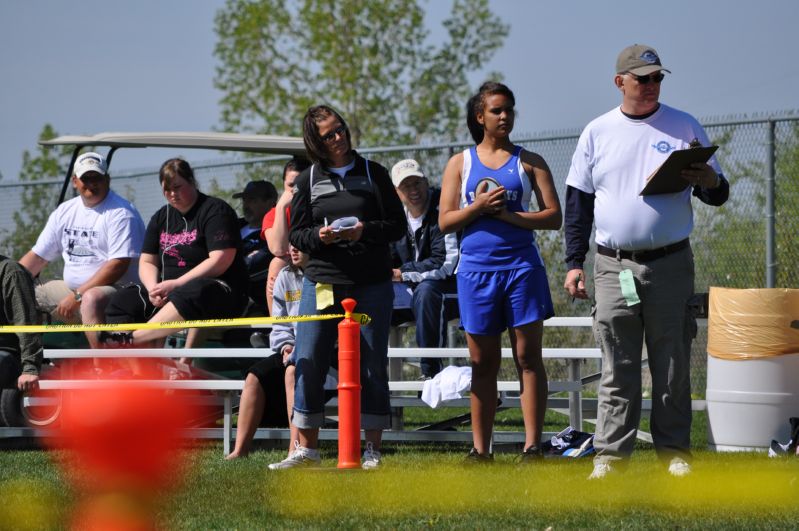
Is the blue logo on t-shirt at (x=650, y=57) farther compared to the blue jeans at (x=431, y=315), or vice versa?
the blue jeans at (x=431, y=315)

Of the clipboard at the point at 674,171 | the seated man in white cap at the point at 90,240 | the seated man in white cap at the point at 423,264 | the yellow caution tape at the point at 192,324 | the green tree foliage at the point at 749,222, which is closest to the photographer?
the clipboard at the point at 674,171

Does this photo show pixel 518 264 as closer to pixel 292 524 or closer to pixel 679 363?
pixel 679 363

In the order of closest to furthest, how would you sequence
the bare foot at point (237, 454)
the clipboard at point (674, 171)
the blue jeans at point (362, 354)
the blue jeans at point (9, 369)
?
the clipboard at point (674, 171) < the blue jeans at point (362, 354) < the bare foot at point (237, 454) < the blue jeans at point (9, 369)

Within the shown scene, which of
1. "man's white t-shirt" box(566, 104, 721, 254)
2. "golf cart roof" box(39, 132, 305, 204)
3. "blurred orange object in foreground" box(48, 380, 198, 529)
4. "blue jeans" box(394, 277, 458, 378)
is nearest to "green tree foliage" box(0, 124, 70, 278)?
"golf cart roof" box(39, 132, 305, 204)

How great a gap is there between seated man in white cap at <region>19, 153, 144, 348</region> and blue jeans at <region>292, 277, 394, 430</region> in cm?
306

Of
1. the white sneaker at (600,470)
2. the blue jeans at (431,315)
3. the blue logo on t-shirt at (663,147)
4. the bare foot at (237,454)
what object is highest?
the blue logo on t-shirt at (663,147)

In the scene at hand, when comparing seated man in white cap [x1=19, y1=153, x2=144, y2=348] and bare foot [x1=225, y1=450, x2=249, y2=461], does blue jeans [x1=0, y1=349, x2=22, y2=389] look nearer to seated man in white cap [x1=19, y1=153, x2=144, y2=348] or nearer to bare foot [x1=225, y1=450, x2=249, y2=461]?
seated man in white cap [x1=19, y1=153, x2=144, y2=348]

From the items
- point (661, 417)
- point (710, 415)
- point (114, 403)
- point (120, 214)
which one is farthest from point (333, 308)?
point (114, 403)

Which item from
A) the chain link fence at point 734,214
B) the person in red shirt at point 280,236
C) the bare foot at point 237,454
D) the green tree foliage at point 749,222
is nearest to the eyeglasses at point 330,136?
the person in red shirt at point 280,236

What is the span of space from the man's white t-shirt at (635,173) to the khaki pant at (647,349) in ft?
0.43

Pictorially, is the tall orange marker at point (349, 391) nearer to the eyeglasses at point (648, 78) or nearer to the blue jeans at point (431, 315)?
the eyeglasses at point (648, 78)

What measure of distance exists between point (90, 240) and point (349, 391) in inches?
152

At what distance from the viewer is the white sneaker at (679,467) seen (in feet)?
20.0

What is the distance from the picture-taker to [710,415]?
7.77 m
